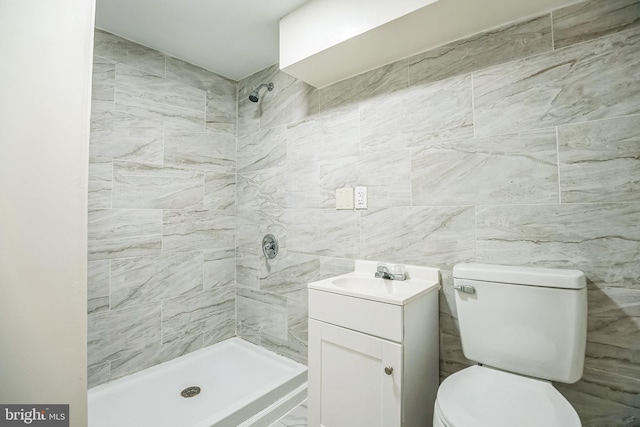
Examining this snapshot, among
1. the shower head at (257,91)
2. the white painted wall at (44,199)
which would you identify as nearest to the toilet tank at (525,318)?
the white painted wall at (44,199)

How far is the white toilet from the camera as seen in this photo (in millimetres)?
886

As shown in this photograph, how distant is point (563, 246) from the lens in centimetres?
113

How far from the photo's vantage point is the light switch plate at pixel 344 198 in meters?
1.71

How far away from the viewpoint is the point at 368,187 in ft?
5.40

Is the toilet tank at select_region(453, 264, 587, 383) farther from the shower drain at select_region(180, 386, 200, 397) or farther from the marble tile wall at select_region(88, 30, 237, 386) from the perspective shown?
the marble tile wall at select_region(88, 30, 237, 386)

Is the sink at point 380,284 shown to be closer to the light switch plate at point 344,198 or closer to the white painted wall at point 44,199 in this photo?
the light switch plate at point 344,198

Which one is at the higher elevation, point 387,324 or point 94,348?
point 387,324

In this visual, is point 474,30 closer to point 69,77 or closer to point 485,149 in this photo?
point 485,149

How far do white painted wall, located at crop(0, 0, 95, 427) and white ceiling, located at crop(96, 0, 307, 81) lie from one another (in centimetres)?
111

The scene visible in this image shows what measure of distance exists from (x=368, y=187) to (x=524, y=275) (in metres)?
0.86

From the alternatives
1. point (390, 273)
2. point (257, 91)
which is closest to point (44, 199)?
point (390, 273)

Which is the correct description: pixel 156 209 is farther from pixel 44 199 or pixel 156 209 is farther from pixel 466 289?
pixel 466 289

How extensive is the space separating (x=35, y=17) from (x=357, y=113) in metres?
1.40

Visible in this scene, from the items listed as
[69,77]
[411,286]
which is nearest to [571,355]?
[411,286]
